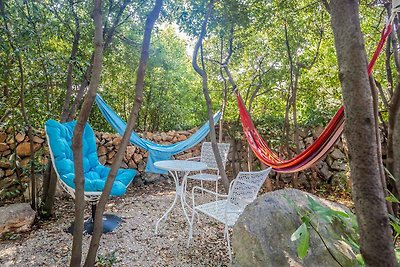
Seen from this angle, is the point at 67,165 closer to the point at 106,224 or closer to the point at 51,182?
the point at 51,182

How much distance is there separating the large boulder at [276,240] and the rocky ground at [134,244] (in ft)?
1.26

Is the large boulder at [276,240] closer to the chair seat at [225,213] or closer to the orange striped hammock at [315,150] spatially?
the chair seat at [225,213]

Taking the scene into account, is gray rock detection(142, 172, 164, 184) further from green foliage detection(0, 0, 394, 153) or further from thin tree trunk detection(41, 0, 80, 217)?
thin tree trunk detection(41, 0, 80, 217)

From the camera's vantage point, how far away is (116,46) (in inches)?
124

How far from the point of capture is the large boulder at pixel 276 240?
4.49ft

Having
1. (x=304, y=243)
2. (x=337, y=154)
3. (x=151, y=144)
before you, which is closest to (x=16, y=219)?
(x=151, y=144)

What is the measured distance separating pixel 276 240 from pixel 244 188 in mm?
398

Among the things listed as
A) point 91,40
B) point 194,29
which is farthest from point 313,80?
point 91,40

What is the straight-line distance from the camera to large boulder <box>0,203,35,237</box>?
2119mm

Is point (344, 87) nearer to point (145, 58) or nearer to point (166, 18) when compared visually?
point (145, 58)

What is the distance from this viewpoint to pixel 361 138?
1.64ft

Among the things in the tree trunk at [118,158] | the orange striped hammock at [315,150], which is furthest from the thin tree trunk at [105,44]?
the orange striped hammock at [315,150]

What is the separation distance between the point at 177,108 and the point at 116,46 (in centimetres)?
170

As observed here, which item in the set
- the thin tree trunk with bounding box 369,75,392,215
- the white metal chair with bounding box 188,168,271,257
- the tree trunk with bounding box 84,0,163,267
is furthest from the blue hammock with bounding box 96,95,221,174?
the thin tree trunk with bounding box 369,75,392,215
